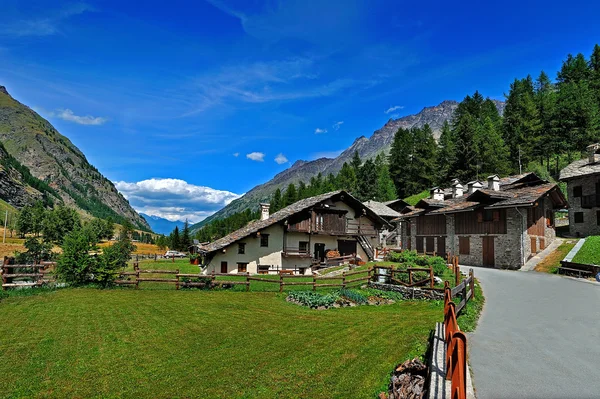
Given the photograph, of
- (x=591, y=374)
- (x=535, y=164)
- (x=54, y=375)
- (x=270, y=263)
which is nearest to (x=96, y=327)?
(x=54, y=375)

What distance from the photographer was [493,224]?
123 feet

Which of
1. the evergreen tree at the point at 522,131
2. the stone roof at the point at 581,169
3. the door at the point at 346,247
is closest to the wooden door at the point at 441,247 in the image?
the door at the point at 346,247

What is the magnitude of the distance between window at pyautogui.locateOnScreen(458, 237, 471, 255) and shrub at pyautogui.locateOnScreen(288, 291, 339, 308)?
86.7 feet

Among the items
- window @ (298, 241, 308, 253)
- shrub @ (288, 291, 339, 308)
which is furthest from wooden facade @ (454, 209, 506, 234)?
shrub @ (288, 291, 339, 308)

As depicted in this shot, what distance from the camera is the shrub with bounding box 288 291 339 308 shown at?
18484mm

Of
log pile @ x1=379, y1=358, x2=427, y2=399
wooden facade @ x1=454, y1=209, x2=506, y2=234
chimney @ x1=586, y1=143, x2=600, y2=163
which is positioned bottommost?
log pile @ x1=379, y1=358, x2=427, y2=399

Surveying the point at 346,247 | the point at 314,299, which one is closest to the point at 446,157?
the point at 346,247

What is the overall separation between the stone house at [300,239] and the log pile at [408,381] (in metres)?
27.8

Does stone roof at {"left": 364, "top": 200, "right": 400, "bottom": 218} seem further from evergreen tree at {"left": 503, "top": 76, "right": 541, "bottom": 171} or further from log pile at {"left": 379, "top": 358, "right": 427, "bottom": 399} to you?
log pile at {"left": 379, "top": 358, "right": 427, "bottom": 399}

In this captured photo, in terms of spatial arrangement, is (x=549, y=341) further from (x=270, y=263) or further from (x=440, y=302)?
(x=270, y=263)

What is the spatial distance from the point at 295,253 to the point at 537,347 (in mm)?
28315

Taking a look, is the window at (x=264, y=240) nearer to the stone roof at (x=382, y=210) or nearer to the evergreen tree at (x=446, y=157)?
the stone roof at (x=382, y=210)

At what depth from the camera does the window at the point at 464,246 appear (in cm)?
4044

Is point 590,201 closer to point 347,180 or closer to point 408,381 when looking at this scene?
point 408,381
